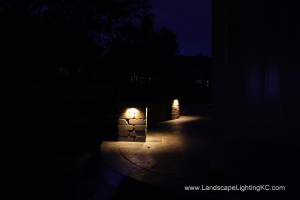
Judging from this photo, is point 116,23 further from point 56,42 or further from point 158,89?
point 158,89

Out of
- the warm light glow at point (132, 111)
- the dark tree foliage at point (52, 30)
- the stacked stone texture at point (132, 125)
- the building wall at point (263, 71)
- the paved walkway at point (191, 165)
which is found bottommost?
the paved walkway at point (191, 165)

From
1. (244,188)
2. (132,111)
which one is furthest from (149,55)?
(244,188)

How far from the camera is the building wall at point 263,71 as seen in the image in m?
3.57

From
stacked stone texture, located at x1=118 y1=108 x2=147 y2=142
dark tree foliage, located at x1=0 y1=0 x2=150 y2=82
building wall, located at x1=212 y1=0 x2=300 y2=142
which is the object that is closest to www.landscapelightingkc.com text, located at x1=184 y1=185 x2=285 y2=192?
building wall, located at x1=212 y1=0 x2=300 y2=142

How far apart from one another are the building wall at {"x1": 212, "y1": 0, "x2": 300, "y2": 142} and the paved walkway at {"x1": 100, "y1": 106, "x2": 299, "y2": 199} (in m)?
0.57

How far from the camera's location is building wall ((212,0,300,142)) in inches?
141

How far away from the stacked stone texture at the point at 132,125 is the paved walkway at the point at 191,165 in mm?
207

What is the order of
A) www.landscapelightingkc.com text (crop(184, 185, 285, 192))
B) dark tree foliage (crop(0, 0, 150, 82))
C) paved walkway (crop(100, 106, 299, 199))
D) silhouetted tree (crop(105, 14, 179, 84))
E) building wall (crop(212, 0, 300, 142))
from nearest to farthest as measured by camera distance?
www.landscapelightingkc.com text (crop(184, 185, 285, 192))
paved walkway (crop(100, 106, 299, 199))
building wall (crop(212, 0, 300, 142))
dark tree foliage (crop(0, 0, 150, 82))
silhouetted tree (crop(105, 14, 179, 84))

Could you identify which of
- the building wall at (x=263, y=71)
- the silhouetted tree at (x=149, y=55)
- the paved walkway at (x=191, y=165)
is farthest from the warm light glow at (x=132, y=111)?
the silhouetted tree at (x=149, y=55)

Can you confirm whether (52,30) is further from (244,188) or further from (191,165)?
(244,188)

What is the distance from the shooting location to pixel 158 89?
2458cm

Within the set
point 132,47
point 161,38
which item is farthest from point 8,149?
point 161,38

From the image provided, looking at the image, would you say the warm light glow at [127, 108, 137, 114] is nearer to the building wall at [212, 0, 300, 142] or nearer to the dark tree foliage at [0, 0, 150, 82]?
the building wall at [212, 0, 300, 142]

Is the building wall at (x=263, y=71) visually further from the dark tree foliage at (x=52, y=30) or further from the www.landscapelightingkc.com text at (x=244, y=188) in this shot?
the dark tree foliage at (x=52, y=30)
